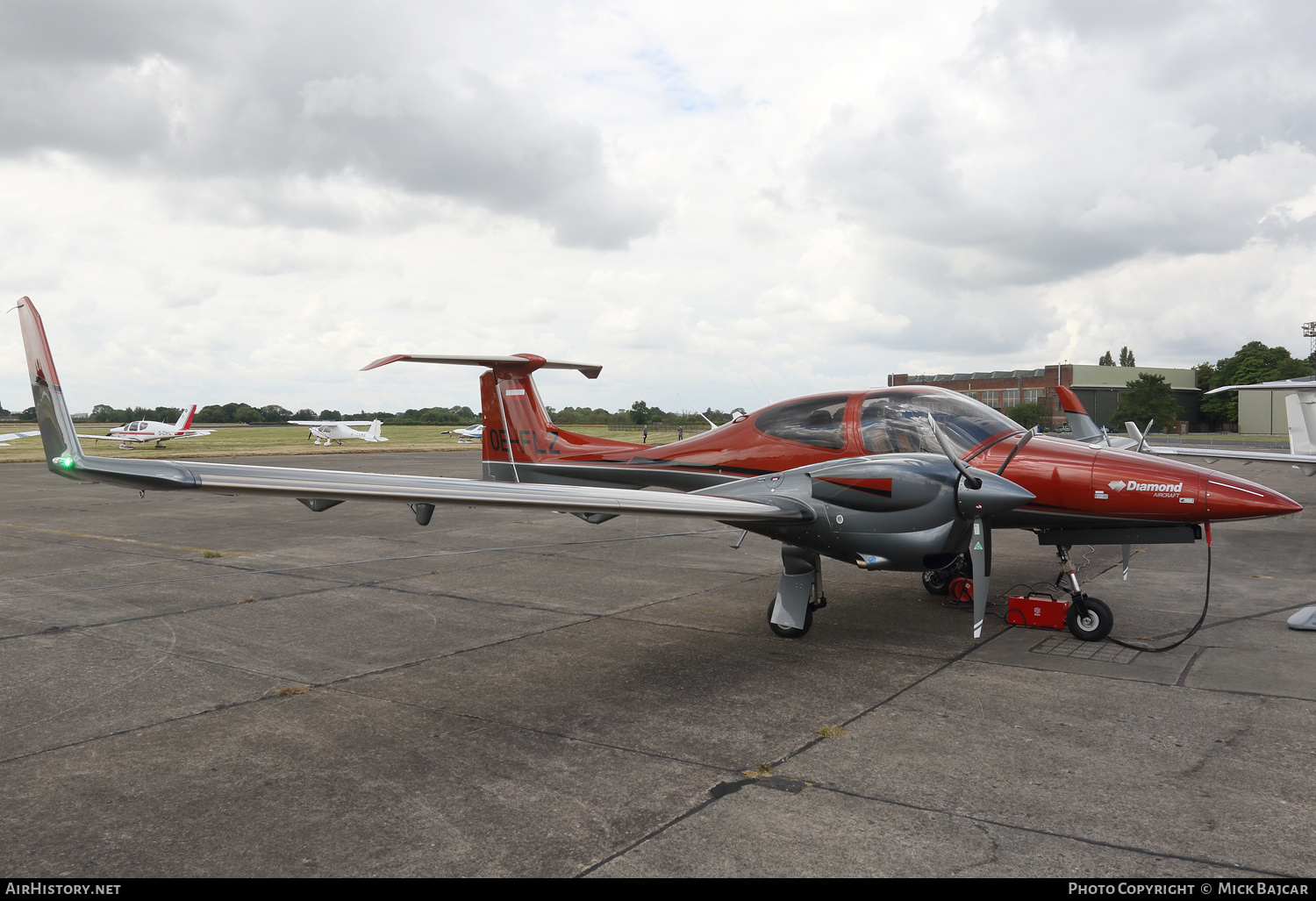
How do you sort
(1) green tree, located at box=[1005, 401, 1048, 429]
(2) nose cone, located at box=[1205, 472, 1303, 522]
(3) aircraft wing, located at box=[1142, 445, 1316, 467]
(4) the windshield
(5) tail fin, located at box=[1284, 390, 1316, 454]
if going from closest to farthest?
(2) nose cone, located at box=[1205, 472, 1303, 522] < (4) the windshield < (3) aircraft wing, located at box=[1142, 445, 1316, 467] < (5) tail fin, located at box=[1284, 390, 1316, 454] < (1) green tree, located at box=[1005, 401, 1048, 429]

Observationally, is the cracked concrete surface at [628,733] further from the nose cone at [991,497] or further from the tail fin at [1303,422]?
the tail fin at [1303,422]

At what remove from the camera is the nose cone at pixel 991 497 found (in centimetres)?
682

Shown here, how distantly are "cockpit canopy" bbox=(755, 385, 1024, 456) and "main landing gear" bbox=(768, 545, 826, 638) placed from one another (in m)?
Answer: 1.61

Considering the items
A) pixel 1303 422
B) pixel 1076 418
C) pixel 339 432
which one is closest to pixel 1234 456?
pixel 1076 418

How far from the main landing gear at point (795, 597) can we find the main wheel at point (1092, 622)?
8.66 feet

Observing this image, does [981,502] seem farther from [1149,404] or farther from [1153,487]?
[1149,404]

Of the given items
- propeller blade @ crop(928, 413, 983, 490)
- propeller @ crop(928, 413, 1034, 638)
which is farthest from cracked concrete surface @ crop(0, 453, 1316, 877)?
propeller blade @ crop(928, 413, 983, 490)

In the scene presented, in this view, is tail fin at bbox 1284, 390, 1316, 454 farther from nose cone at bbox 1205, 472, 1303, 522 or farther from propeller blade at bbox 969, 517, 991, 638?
propeller blade at bbox 969, 517, 991, 638

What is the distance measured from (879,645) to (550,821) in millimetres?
4466

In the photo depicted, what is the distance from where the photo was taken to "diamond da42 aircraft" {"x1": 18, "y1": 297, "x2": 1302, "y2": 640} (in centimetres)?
576

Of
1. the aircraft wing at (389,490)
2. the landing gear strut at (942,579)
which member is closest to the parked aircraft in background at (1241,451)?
the landing gear strut at (942,579)

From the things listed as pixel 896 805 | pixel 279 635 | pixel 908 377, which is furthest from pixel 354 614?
pixel 908 377

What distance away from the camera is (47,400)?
569 cm

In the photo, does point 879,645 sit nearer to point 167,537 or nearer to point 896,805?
point 896,805
